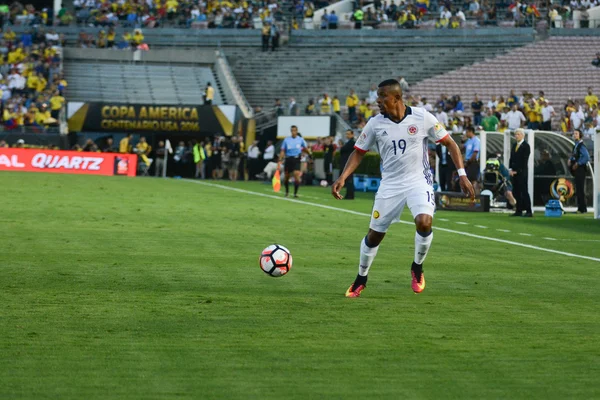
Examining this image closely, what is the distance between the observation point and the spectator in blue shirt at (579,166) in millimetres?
29188

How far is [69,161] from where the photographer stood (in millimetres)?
46969

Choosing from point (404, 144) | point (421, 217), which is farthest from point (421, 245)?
point (404, 144)

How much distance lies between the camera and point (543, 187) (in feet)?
101

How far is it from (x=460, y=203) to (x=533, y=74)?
25444 millimetres

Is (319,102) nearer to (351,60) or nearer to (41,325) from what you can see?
(351,60)

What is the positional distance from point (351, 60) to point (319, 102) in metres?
7.08

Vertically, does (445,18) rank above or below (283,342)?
above

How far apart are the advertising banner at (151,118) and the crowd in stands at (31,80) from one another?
4.18ft

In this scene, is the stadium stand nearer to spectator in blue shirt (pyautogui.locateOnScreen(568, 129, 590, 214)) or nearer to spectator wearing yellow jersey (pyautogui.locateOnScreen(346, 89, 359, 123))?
spectator wearing yellow jersey (pyautogui.locateOnScreen(346, 89, 359, 123))

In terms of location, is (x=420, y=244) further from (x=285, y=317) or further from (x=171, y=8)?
(x=171, y=8)

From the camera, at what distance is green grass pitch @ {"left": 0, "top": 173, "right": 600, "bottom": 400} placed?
23.5ft

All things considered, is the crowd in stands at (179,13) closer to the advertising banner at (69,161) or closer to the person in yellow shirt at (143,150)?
the person in yellow shirt at (143,150)

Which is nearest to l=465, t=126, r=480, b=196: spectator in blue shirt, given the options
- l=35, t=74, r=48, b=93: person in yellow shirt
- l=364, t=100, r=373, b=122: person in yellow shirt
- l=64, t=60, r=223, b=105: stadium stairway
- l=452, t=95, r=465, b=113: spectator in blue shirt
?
l=452, t=95, r=465, b=113: spectator in blue shirt

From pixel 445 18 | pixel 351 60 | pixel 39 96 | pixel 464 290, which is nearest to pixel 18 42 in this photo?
pixel 39 96
